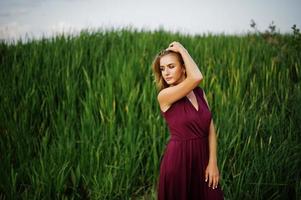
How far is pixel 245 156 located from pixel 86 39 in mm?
2684

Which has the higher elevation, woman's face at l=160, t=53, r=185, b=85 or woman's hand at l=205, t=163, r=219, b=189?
woman's face at l=160, t=53, r=185, b=85

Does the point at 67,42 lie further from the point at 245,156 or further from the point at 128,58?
the point at 245,156

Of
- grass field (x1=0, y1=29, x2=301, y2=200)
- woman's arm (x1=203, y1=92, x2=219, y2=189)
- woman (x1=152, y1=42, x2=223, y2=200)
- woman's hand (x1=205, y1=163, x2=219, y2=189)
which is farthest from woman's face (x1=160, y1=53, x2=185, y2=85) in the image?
grass field (x1=0, y1=29, x2=301, y2=200)

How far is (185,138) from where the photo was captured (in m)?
1.49

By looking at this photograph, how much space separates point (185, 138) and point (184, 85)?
0.20m

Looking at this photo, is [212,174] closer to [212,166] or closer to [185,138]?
[212,166]

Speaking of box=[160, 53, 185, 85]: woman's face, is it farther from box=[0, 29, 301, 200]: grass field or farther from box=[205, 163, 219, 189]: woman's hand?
box=[0, 29, 301, 200]: grass field

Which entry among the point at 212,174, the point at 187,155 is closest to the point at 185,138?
the point at 187,155

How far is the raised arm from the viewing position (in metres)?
1.45

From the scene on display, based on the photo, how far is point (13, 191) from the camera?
2266mm

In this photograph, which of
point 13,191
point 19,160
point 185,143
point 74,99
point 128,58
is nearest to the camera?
point 185,143

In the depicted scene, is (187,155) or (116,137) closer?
(187,155)

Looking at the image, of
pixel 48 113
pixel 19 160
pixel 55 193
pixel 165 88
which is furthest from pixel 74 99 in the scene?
pixel 165 88

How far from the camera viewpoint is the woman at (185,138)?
4.84ft
